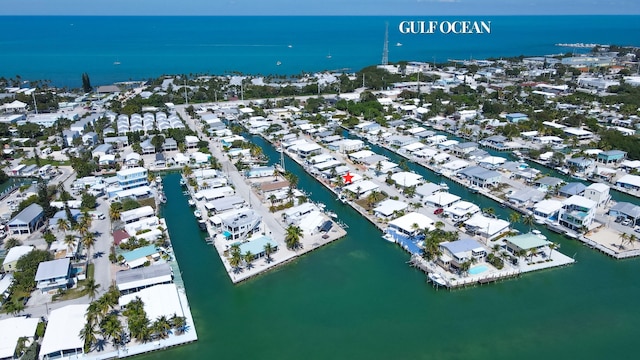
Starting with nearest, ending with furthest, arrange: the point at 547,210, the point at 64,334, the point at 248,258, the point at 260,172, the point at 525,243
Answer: the point at 64,334
the point at 248,258
the point at 525,243
the point at 547,210
the point at 260,172

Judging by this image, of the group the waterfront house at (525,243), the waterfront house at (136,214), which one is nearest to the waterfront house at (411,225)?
the waterfront house at (525,243)

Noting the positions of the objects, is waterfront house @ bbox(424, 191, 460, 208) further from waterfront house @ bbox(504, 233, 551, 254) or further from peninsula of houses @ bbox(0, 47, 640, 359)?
waterfront house @ bbox(504, 233, 551, 254)

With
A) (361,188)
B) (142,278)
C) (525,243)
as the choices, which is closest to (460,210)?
(525,243)

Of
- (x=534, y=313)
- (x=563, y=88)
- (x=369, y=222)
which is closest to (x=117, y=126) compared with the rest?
(x=369, y=222)

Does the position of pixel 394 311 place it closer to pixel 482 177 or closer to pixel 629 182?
pixel 482 177

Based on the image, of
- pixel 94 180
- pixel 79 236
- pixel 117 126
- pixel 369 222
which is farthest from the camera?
pixel 117 126

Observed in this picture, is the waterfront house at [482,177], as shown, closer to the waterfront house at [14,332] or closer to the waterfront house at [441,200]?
the waterfront house at [441,200]

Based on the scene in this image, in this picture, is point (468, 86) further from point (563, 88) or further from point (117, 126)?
point (117, 126)
